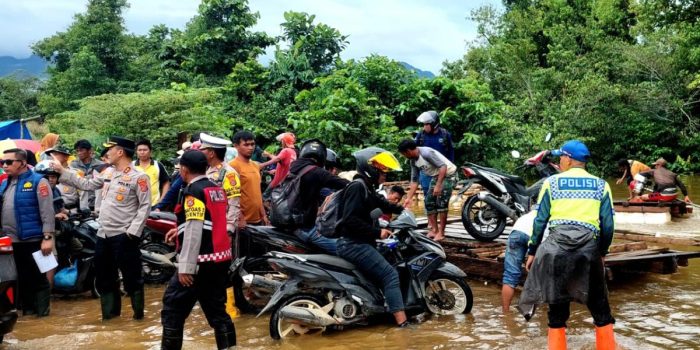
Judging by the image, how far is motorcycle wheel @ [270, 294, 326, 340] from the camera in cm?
553

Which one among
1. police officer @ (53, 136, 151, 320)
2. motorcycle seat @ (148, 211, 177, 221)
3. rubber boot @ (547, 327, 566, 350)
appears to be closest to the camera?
rubber boot @ (547, 327, 566, 350)

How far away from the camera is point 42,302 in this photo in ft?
21.7

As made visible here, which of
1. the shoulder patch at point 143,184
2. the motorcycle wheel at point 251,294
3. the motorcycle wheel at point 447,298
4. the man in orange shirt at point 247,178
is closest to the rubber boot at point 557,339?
the motorcycle wheel at point 447,298

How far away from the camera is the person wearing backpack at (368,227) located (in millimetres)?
5512

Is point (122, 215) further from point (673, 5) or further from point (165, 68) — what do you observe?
point (673, 5)

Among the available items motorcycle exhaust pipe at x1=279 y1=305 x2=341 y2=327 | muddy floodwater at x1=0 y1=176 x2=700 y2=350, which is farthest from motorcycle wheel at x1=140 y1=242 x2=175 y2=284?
motorcycle exhaust pipe at x1=279 y1=305 x2=341 y2=327

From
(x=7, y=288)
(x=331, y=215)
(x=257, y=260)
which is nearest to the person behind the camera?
(x=7, y=288)

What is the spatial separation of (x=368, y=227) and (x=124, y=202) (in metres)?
2.36

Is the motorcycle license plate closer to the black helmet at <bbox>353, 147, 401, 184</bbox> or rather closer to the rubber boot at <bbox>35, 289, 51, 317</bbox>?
the black helmet at <bbox>353, 147, 401, 184</bbox>

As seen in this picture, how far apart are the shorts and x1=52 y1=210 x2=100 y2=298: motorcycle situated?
13.0ft

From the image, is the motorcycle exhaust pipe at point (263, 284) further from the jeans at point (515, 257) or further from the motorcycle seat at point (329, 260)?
the jeans at point (515, 257)

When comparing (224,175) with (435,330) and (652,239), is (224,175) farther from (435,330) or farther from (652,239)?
(652,239)

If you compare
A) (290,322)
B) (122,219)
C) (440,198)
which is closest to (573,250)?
(290,322)

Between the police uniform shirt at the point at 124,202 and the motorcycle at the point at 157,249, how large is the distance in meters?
1.34
